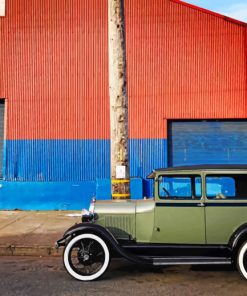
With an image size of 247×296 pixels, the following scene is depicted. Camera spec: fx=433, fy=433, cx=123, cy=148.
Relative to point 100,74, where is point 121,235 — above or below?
below

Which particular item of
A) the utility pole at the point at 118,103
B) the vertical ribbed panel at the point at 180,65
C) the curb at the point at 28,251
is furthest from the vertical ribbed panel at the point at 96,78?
the curb at the point at 28,251

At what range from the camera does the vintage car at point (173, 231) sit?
20.5 feet

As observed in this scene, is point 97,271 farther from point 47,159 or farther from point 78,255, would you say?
point 47,159

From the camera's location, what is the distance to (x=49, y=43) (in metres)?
13.9

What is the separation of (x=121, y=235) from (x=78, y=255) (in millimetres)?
718

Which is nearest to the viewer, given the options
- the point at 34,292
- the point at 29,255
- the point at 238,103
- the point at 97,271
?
the point at 34,292

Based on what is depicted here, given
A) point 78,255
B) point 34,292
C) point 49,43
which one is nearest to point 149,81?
point 49,43

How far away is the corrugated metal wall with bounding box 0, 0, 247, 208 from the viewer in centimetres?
1345

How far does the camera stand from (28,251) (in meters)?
8.30

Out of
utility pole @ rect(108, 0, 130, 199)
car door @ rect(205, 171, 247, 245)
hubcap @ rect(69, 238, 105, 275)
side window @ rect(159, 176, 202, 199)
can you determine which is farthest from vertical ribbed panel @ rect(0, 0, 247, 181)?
hubcap @ rect(69, 238, 105, 275)

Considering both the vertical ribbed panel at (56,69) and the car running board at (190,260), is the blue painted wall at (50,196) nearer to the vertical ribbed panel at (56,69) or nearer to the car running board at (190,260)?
the vertical ribbed panel at (56,69)

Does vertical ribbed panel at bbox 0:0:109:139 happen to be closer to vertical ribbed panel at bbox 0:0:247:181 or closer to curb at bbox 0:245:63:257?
vertical ribbed panel at bbox 0:0:247:181

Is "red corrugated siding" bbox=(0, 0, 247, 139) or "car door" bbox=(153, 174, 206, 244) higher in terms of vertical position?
"red corrugated siding" bbox=(0, 0, 247, 139)

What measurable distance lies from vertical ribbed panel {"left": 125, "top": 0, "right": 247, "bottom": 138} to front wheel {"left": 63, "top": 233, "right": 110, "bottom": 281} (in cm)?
740
